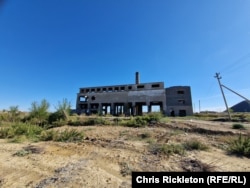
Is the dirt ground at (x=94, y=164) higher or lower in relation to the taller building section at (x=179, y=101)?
lower

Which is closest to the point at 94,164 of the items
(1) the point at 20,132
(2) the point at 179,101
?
(1) the point at 20,132

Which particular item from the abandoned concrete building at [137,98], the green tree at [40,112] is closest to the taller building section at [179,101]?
the abandoned concrete building at [137,98]

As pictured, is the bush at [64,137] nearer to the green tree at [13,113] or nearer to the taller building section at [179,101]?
the green tree at [13,113]

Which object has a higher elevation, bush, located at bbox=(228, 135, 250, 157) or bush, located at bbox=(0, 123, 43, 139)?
bush, located at bbox=(0, 123, 43, 139)

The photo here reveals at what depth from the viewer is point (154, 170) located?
434 centimetres

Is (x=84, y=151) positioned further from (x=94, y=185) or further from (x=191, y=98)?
(x=191, y=98)

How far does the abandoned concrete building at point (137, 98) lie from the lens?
33.8 m

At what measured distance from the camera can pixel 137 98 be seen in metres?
36.2

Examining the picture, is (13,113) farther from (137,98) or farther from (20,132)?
(137,98)

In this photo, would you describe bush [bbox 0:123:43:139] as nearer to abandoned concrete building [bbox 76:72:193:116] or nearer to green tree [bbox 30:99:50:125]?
green tree [bbox 30:99:50:125]

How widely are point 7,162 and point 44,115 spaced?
10824 mm

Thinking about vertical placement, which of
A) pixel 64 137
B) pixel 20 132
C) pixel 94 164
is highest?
pixel 20 132

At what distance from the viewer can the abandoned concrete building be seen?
111 feet

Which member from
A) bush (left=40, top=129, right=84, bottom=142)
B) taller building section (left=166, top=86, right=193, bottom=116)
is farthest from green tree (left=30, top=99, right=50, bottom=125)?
taller building section (left=166, top=86, right=193, bottom=116)
